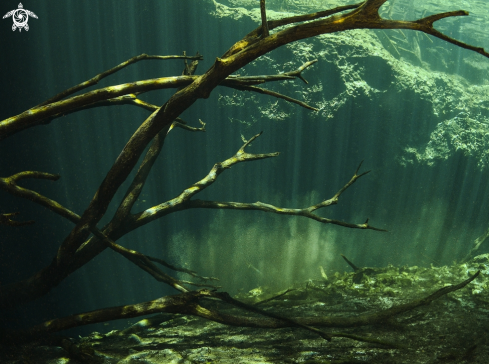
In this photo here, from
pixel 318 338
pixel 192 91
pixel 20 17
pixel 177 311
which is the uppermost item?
pixel 20 17

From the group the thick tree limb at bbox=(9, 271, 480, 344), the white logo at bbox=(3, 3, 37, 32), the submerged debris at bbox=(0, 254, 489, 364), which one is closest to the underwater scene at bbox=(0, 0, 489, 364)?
the white logo at bbox=(3, 3, 37, 32)

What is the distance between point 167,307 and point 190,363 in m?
0.73

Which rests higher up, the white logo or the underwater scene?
the white logo

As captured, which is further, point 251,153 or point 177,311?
point 251,153

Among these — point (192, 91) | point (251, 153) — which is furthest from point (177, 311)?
point (251, 153)

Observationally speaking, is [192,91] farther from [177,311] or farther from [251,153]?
[251,153]

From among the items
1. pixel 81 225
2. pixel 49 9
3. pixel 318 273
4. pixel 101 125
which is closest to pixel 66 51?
pixel 49 9

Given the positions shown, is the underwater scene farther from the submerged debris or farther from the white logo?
the submerged debris

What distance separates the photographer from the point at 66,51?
920cm

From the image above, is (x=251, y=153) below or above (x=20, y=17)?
below

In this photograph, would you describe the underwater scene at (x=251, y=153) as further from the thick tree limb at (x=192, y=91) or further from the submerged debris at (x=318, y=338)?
the thick tree limb at (x=192, y=91)

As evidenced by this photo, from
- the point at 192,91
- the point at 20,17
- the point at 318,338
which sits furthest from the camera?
the point at 20,17

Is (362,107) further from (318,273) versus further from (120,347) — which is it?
(120,347)

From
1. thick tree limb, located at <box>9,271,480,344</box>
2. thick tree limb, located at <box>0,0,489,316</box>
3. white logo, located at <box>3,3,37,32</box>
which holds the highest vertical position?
white logo, located at <box>3,3,37,32</box>
